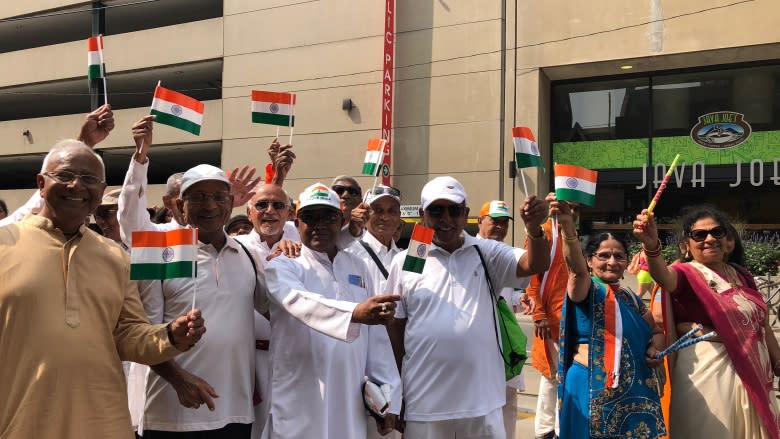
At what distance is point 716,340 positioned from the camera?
4297 mm

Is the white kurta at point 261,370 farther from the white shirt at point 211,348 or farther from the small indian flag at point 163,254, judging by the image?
the small indian flag at point 163,254

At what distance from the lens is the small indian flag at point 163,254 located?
9.41 ft

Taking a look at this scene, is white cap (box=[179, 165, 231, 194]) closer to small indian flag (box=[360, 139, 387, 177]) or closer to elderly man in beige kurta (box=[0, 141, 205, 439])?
elderly man in beige kurta (box=[0, 141, 205, 439])

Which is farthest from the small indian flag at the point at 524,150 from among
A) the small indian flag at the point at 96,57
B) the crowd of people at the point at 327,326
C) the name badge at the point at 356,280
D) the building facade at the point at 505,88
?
the building facade at the point at 505,88

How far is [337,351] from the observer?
3.60 m

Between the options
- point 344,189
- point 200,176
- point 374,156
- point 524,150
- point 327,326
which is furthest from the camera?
point 374,156

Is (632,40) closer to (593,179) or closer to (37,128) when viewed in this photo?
(593,179)

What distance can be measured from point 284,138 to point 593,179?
17.6 metres

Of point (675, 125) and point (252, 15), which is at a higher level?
point (252, 15)

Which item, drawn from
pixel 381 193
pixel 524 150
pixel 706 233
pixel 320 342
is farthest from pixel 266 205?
pixel 706 233

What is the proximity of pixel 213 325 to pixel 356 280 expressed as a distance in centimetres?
83

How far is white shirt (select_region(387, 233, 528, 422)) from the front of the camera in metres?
3.77

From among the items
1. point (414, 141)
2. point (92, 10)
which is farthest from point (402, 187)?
point (92, 10)

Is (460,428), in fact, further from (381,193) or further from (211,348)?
(381,193)
